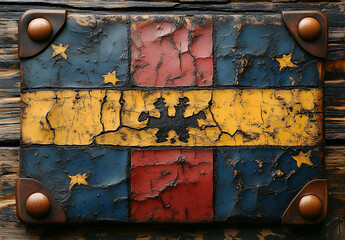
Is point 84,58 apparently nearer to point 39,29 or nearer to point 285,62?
point 39,29

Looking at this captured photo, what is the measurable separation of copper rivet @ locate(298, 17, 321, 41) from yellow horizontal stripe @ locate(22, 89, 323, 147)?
132 millimetres

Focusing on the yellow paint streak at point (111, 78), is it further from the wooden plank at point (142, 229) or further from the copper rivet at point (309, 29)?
the copper rivet at point (309, 29)

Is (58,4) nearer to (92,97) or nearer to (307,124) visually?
(92,97)

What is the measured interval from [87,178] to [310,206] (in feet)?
1.75

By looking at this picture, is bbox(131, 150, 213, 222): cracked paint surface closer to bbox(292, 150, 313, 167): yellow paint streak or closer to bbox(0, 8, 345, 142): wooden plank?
bbox(292, 150, 313, 167): yellow paint streak

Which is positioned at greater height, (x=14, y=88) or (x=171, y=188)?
(x=14, y=88)

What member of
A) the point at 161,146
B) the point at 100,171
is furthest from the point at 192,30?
the point at 100,171

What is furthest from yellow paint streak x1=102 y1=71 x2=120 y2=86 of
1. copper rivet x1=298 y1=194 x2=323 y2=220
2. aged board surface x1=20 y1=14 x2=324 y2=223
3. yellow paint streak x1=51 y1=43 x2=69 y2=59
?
copper rivet x1=298 y1=194 x2=323 y2=220

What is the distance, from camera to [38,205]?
0.82 m

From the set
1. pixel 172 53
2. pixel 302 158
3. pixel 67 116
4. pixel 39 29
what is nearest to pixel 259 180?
pixel 302 158

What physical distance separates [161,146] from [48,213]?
31 centimetres

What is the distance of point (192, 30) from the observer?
2.81ft

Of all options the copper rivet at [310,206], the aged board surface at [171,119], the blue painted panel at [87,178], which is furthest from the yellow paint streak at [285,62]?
the blue painted panel at [87,178]

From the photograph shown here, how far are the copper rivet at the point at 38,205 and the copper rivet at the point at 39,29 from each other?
0.38 metres
